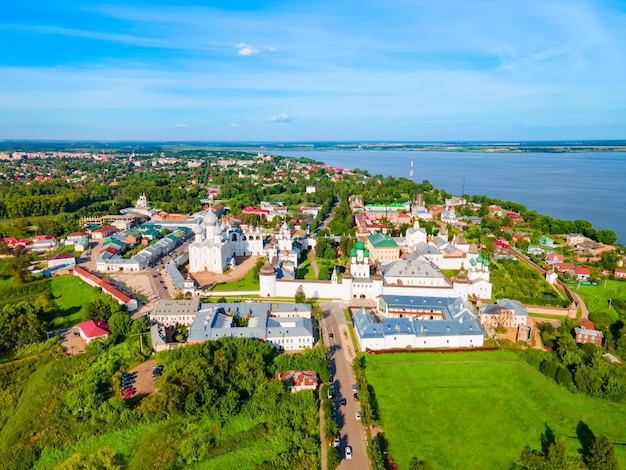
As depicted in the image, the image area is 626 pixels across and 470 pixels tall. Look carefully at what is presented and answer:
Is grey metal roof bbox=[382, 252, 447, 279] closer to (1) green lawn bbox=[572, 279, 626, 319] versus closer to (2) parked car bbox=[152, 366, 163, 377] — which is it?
(1) green lawn bbox=[572, 279, 626, 319]

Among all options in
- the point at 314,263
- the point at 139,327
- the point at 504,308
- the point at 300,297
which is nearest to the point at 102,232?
the point at 314,263

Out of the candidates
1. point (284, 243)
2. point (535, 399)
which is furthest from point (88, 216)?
point (535, 399)

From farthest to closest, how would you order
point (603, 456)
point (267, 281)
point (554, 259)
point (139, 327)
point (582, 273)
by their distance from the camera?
point (554, 259)
point (582, 273)
point (267, 281)
point (139, 327)
point (603, 456)

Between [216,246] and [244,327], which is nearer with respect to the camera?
[244,327]

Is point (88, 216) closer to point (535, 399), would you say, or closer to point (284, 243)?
point (284, 243)

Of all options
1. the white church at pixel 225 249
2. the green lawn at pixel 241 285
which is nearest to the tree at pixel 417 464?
the green lawn at pixel 241 285

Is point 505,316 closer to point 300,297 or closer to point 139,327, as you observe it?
point 300,297

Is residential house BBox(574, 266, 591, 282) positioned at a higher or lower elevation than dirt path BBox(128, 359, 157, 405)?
higher

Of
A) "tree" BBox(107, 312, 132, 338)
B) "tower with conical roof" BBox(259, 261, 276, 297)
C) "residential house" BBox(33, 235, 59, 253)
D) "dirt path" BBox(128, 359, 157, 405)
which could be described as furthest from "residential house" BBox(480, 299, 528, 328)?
"residential house" BBox(33, 235, 59, 253)
